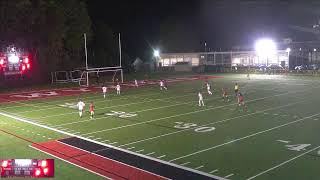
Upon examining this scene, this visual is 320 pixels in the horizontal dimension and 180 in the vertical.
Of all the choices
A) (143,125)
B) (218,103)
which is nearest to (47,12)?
(218,103)

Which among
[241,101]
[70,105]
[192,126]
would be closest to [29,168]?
[192,126]

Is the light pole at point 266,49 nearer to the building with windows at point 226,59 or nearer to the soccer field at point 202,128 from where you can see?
the building with windows at point 226,59

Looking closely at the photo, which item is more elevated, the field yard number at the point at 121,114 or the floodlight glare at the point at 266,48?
the floodlight glare at the point at 266,48

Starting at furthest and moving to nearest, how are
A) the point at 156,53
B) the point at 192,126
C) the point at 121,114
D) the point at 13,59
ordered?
1. the point at 156,53
2. the point at 13,59
3. the point at 121,114
4. the point at 192,126

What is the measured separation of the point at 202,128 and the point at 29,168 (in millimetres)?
14465

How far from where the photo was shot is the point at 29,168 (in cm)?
822

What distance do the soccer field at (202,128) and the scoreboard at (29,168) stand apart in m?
7.23

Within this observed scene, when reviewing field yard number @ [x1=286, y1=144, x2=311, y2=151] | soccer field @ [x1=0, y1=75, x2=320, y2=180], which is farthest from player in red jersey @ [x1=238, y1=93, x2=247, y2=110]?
field yard number @ [x1=286, y1=144, x2=311, y2=151]

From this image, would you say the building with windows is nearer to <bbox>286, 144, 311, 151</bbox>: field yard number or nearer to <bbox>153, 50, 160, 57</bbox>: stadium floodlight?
<bbox>153, 50, 160, 57</bbox>: stadium floodlight

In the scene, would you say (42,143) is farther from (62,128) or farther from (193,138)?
(193,138)

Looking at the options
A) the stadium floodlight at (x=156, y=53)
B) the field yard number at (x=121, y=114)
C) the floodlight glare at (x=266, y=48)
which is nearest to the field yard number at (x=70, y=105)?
the field yard number at (x=121, y=114)

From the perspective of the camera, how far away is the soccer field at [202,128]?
15.5 m

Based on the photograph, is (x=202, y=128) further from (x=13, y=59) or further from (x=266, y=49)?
(x=266, y=49)

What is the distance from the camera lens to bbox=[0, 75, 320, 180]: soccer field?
612 inches
